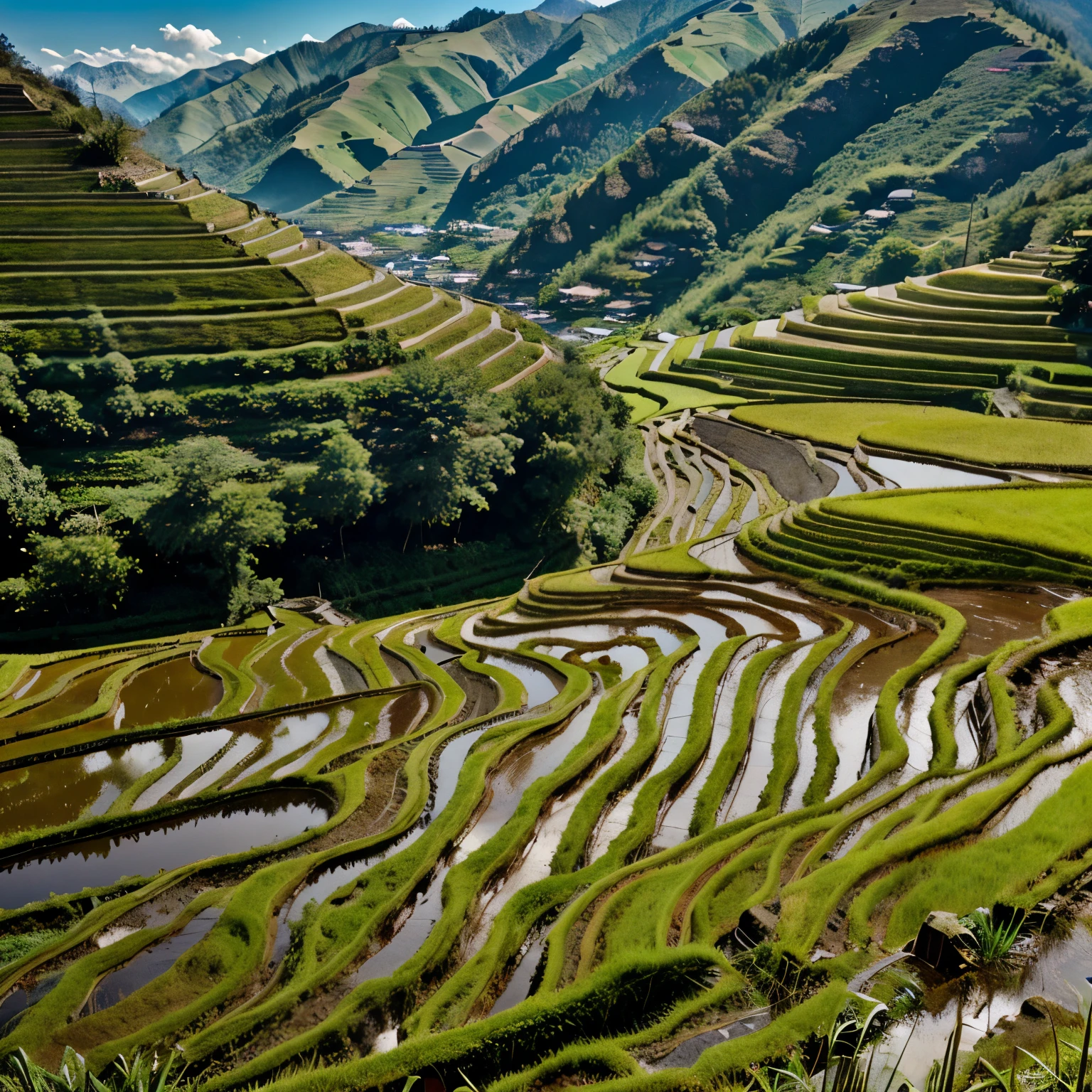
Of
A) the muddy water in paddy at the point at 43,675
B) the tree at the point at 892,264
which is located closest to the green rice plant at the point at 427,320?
the muddy water in paddy at the point at 43,675

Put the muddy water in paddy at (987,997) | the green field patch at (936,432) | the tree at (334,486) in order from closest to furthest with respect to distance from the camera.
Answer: the muddy water in paddy at (987,997) → the tree at (334,486) → the green field patch at (936,432)

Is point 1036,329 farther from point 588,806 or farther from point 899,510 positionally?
point 588,806

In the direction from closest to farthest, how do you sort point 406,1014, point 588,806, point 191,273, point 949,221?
1. point 406,1014
2. point 588,806
3. point 191,273
4. point 949,221

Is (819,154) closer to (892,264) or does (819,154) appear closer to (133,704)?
(892,264)

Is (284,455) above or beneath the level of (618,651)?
above

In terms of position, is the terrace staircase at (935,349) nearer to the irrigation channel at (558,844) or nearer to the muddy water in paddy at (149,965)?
the irrigation channel at (558,844)

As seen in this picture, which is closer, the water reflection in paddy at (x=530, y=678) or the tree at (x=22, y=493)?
the water reflection in paddy at (x=530, y=678)

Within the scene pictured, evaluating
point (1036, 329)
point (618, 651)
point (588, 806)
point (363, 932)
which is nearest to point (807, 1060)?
point (363, 932)
